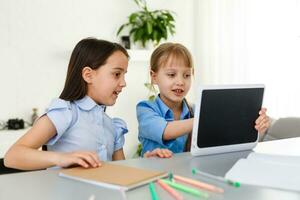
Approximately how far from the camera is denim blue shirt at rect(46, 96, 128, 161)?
1226 mm

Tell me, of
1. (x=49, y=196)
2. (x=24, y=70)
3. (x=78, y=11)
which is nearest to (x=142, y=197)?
(x=49, y=196)

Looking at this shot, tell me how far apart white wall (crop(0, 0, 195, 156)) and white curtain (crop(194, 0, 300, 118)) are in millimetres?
748

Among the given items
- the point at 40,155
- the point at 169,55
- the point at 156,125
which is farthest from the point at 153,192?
the point at 169,55

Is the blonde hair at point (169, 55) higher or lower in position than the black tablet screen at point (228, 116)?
higher

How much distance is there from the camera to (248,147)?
124cm

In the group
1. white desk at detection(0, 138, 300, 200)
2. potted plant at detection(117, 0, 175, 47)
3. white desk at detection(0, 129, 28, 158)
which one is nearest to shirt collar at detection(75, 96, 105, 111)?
white desk at detection(0, 138, 300, 200)

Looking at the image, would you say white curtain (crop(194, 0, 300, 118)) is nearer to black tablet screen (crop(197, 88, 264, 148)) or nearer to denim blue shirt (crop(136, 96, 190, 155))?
denim blue shirt (crop(136, 96, 190, 155))

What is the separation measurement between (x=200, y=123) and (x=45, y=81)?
2.46 metres

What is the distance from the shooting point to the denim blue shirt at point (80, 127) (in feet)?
4.02

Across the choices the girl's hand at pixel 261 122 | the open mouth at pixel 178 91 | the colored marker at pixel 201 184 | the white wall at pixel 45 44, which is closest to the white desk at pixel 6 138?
the white wall at pixel 45 44

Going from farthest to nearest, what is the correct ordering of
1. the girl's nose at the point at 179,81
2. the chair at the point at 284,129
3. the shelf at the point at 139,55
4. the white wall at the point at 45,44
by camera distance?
the shelf at the point at 139,55
the white wall at the point at 45,44
the chair at the point at 284,129
the girl's nose at the point at 179,81

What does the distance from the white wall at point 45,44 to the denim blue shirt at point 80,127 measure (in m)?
1.99

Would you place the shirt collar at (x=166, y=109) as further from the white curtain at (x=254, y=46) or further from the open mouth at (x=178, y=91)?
the white curtain at (x=254, y=46)

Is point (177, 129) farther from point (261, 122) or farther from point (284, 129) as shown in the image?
point (284, 129)
